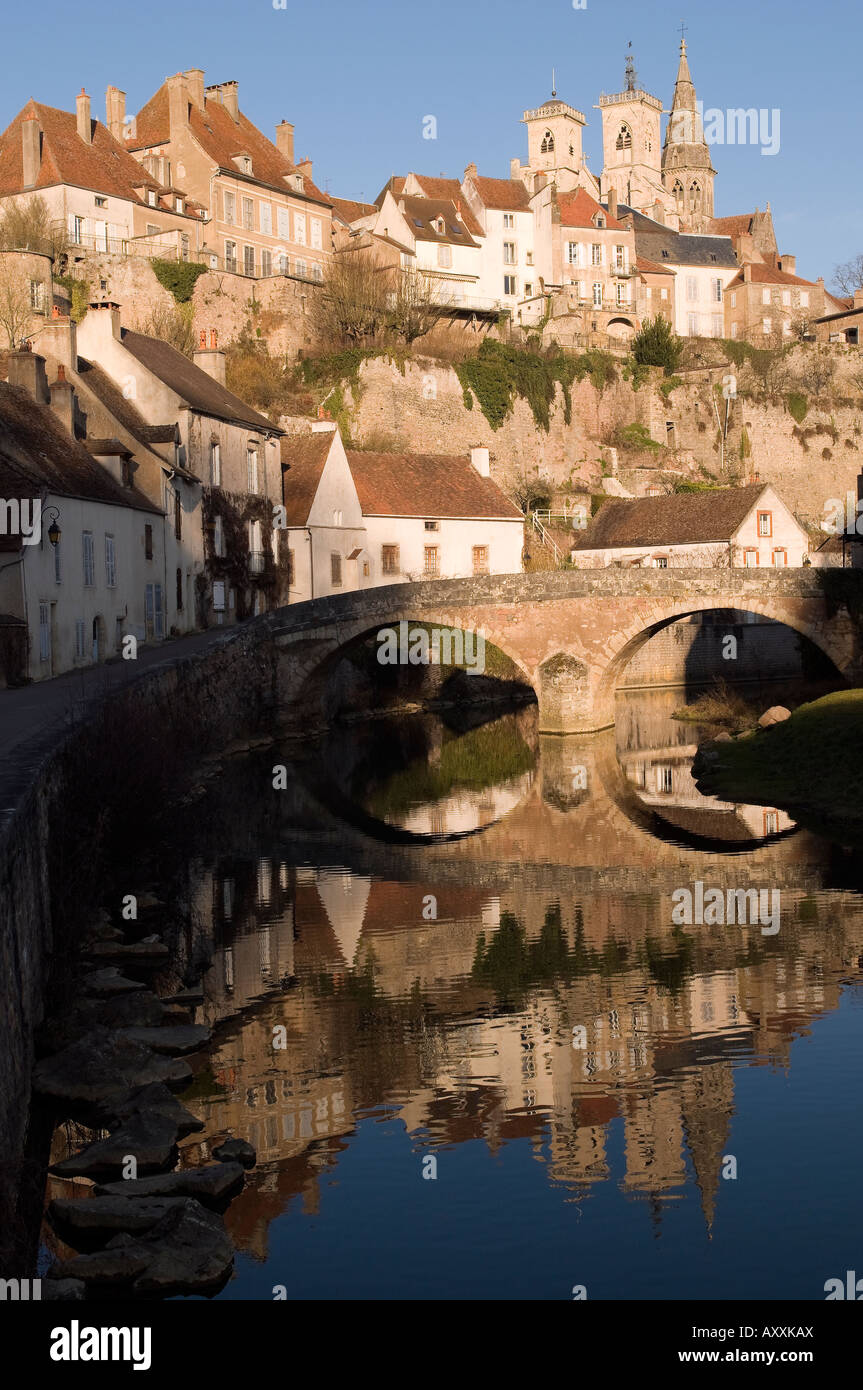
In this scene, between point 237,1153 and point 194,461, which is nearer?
point 237,1153

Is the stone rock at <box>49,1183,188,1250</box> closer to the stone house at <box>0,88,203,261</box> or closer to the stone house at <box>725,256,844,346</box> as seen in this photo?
the stone house at <box>0,88,203,261</box>

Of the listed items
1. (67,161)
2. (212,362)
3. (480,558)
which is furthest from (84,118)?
(480,558)

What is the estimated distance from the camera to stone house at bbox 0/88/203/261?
157 ft

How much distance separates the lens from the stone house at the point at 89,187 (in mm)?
47781

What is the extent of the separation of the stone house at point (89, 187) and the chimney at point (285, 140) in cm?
941

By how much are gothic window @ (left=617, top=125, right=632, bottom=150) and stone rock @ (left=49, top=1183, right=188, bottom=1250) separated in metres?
102

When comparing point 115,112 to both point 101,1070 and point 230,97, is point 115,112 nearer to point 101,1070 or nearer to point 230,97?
point 230,97

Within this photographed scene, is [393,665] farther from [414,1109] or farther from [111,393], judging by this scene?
[414,1109]

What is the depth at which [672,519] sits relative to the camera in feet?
168

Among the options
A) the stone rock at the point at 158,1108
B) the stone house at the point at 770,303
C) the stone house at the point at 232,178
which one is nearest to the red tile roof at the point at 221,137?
the stone house at the point at 232,178

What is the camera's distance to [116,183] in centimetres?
4959

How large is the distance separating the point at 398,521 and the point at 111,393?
1240 cm

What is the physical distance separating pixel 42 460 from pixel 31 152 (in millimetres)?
25474

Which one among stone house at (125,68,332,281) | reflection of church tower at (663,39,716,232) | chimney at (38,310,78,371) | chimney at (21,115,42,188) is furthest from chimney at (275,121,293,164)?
reflection of church tower at (663,39,716,232)
